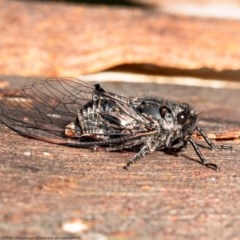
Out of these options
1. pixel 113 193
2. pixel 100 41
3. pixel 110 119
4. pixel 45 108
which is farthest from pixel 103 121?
pixel 100 41

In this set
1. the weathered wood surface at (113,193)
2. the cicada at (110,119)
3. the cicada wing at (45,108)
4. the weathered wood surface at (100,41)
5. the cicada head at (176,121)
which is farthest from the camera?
the weathered wood surface at (100,41)

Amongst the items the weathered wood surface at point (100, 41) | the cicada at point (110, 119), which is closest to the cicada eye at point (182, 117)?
the cicada at point (110, 119)

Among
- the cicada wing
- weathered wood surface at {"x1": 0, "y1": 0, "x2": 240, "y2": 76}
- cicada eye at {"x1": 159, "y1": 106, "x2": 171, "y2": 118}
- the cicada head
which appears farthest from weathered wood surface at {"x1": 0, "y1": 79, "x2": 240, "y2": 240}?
weathered wood surface at {"x1": 0, "y1": 0, "x2": 240, "y2": 76}

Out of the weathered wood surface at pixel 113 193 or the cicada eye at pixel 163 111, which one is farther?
the cicada eye at pixel 163 111

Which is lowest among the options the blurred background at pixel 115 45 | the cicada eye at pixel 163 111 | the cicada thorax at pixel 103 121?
the cicada thorax at pixel 103 121

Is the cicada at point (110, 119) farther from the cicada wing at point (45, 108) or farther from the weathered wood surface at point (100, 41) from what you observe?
the weathered wood surface at point (100, 41)

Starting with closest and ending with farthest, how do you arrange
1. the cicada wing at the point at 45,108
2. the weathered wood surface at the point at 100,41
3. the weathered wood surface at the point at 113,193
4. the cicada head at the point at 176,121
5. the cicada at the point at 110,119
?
the weathered wood surface at the point at 113,193, the cicada wing at the point at 45,108, the cicada at the point at 110,119, the cicada head at the point at 176,121, the weathered wood surface at the point at 100,41

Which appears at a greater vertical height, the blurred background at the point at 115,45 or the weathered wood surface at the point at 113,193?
the blurred background at the point at 115,45

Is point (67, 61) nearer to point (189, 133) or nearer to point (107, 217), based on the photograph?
point (189, 133)
